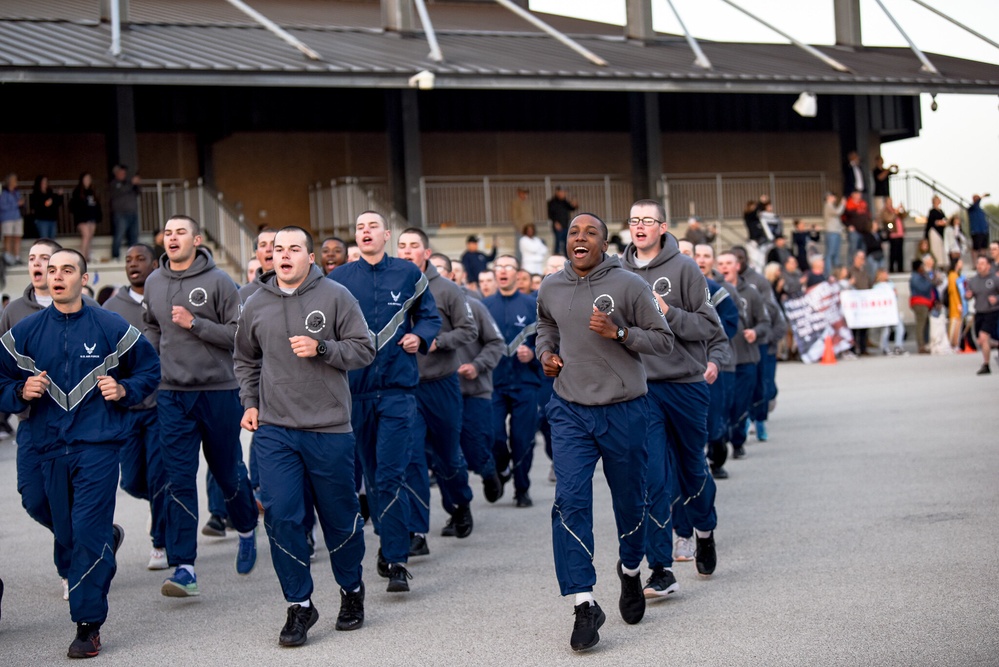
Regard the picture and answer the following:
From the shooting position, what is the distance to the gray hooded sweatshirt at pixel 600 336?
22.4ft

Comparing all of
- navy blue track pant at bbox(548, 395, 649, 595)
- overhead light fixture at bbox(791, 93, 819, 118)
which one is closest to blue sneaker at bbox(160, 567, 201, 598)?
navy blue track pant at bbox(548, 395, 649, 595)

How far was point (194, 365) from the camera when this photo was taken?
8273mm

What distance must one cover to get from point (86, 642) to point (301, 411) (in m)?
1.56

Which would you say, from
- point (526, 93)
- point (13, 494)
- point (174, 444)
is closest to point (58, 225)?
point (526, 93)

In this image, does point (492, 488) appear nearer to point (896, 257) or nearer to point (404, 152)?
point (404, 152)

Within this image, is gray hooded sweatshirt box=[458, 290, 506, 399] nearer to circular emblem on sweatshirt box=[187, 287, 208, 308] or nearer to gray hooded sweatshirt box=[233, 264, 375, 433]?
circular emblem on sweatshirt box=[187, 287, 208, 308]

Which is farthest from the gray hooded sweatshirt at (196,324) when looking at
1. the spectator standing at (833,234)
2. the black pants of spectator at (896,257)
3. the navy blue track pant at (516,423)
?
the black pants of spectator at (896,257)

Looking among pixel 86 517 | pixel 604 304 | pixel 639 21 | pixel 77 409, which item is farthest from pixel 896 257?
pixel 86 517

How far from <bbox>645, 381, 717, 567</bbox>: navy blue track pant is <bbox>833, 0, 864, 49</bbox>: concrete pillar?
94.2ft

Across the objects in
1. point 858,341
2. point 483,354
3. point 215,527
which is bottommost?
point 215,527

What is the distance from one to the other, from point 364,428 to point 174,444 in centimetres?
117

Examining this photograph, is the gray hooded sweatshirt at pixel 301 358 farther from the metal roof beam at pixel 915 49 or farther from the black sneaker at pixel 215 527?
the metal roof beam at pixel 915 49

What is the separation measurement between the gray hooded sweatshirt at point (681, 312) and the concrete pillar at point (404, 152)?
20.5m

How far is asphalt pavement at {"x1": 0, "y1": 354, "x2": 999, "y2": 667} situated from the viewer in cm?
631
